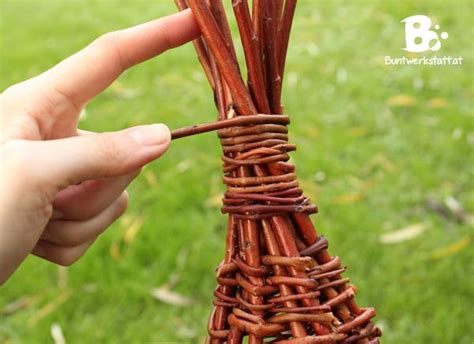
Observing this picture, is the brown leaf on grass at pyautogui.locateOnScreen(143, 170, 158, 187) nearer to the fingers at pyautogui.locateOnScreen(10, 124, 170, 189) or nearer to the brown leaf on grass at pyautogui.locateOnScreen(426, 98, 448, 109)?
the brown leaf on grass at pyautogui.locateOnScreen(426, 98, 448, 109)

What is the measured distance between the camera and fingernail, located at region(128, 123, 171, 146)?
76 cm

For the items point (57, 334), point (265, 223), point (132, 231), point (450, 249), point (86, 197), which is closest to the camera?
point (265, 223)

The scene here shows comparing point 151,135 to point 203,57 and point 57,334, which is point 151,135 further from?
point 57,334

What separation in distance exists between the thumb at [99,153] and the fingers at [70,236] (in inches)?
8.5

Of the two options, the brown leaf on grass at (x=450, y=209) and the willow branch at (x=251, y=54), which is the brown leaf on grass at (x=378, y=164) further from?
the willow branch at (x=251, y=54)

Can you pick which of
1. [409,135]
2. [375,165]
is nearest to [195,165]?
[375,165]

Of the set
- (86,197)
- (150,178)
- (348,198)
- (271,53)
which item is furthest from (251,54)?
(150,178)

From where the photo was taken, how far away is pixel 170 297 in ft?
5.78

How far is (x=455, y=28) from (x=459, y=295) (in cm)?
180

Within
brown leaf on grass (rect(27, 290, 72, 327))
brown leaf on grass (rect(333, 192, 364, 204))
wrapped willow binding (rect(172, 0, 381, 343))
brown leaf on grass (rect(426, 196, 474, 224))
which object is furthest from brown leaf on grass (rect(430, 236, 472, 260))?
wrapped willow binding (rect(172, 0, 381, 343))

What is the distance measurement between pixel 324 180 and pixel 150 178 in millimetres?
561

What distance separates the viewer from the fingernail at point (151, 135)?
76 centimetres

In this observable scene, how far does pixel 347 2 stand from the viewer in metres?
3.67

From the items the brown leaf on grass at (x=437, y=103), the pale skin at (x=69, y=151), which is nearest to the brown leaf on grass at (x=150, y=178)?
the brown leaf on grass at (x=437, y=103)
